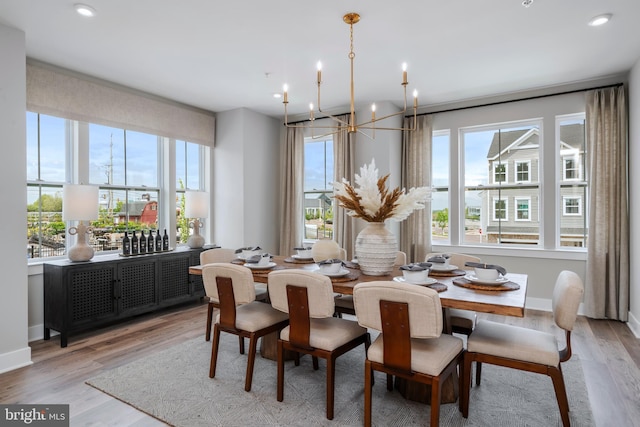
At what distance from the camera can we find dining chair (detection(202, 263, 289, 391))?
2432 millimetres

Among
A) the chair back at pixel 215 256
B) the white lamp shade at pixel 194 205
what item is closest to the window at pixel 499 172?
the chair back at pixel 215 256

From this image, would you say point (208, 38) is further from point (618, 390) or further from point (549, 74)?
point (618, 390)

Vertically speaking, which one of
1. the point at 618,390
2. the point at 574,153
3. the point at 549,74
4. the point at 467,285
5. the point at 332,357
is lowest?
the point at 618,390

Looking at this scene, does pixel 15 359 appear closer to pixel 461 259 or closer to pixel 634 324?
pixel 461 259

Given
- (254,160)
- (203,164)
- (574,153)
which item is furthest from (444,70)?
(203,164)

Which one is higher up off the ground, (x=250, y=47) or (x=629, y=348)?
(x=250, y=47)

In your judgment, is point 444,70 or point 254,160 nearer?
point 444,70

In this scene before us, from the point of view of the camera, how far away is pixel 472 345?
2.10 metres

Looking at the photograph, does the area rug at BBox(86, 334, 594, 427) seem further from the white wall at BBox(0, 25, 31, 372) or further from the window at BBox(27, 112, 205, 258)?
the window at BBox(27, 112, 205, 258)

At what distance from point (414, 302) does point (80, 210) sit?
3258 millimetres

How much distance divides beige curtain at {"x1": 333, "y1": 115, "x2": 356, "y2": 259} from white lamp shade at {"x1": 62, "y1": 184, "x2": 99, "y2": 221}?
9.83 ft

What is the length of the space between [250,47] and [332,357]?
269 centimetres

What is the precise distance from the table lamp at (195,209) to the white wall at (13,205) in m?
1.85

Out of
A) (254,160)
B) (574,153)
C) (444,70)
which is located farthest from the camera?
(254,160)
